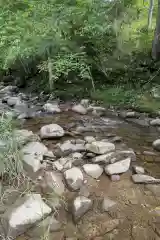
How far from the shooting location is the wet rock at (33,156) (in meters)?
2.99

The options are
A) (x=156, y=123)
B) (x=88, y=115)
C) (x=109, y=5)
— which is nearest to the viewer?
(x=156, y=123)

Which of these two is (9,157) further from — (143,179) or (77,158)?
(143,179)

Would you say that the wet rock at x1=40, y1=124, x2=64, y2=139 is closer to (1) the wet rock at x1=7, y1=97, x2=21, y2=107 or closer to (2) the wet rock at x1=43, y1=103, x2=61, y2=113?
(2) the wet rock at x1=43, y1=103, x2=61, y2=113

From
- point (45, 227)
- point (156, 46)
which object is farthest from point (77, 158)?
point (156, 46)

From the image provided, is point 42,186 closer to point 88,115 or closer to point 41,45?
point 88,115

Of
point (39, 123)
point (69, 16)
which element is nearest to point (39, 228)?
point (39, 123)

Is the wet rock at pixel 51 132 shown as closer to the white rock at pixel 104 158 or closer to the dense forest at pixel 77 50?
the white rock at pixel 104 158

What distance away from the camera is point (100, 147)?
3.44 metres

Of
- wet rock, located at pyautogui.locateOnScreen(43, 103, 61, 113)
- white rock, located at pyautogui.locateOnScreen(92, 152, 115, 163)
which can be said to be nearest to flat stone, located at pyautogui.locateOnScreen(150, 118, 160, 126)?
white rock, located at pyautogui.locateOnScreen(92, 152, 115, 163)

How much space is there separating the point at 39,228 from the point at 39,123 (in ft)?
7.95

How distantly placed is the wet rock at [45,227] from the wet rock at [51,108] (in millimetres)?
2895

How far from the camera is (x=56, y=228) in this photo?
7.73 feet

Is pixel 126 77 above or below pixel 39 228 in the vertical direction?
above

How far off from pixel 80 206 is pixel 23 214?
0.53m
